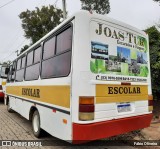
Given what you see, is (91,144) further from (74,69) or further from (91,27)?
(91,27)

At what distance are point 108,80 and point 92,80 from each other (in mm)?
431

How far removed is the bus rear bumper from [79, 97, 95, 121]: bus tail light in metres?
0.14

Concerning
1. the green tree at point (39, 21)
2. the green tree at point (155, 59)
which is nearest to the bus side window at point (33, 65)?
the green tree at point (155, 59)

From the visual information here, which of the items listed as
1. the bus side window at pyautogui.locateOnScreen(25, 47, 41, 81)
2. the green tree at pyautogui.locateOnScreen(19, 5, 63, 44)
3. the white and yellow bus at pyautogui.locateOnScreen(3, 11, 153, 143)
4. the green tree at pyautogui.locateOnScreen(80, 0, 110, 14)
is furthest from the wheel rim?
the green tree at pyautogui.locateOnScreen(80, 0, 110, 14)

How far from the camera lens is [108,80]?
4324mm

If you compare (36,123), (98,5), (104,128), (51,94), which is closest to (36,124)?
(36,123)

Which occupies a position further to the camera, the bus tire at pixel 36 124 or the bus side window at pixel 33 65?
the bus side window at pixel 33 65

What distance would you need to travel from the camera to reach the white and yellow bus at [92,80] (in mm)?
3967

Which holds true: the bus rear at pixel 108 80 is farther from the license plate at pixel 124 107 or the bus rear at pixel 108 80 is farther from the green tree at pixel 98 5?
the green tree at pixel 98 5

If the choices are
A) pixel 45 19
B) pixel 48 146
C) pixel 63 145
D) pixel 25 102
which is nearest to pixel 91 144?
pixel 63 145

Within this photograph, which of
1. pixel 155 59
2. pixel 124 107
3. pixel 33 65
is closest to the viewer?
pixel 124 107

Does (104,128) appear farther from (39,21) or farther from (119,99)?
(39,21)

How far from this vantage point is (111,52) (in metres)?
4.48

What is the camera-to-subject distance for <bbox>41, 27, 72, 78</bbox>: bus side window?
14.1 ft
